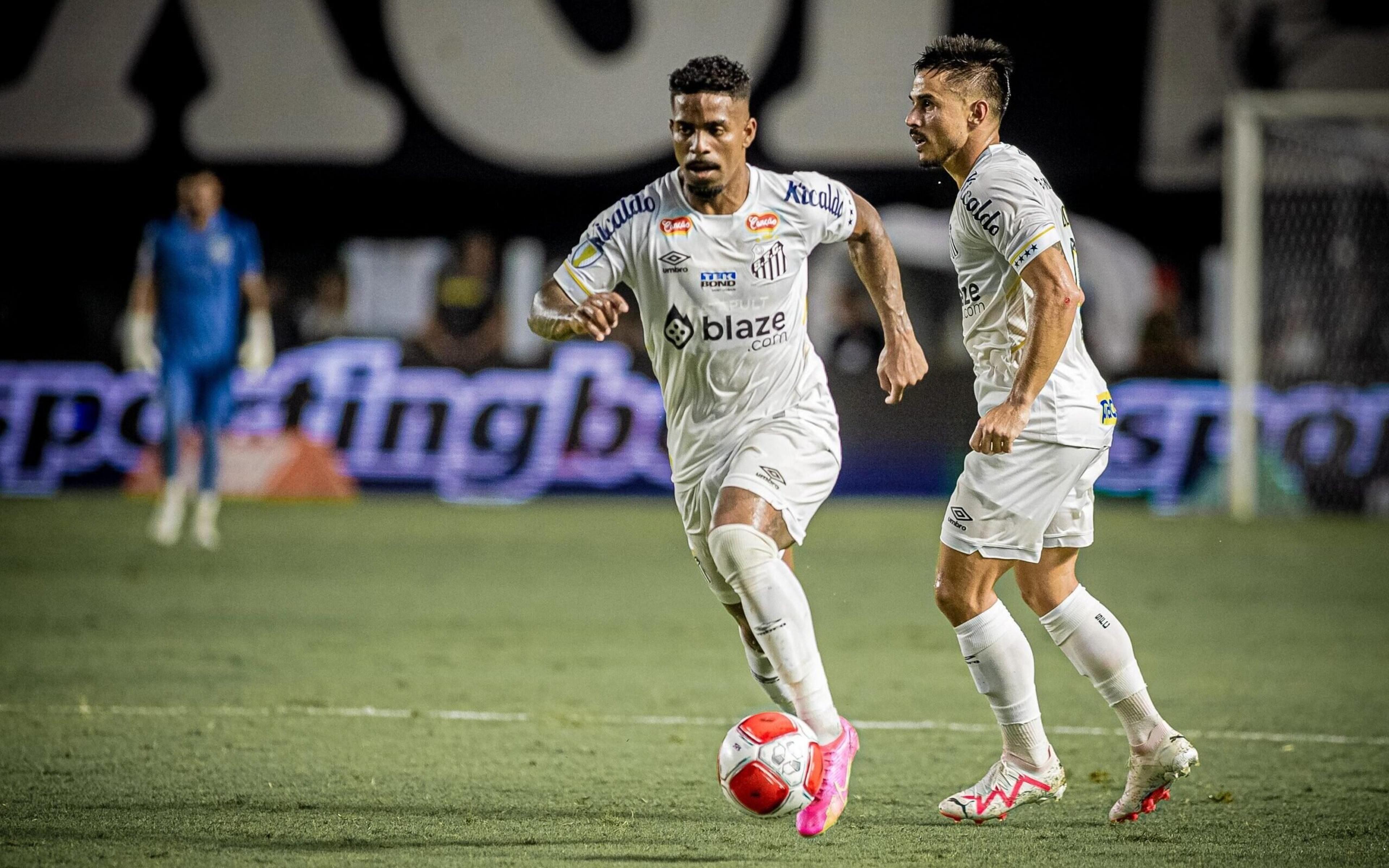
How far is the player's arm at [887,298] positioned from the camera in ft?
17.5

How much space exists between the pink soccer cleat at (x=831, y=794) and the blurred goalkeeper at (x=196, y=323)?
8309mm

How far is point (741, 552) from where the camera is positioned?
4895 mm

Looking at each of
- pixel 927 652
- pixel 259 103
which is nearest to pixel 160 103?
pixel 259 103

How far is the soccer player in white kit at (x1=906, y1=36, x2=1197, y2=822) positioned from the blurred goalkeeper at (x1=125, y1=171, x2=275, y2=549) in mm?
8382

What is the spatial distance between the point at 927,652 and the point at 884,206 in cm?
953

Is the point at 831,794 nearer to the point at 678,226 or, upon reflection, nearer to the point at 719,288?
the point at 719,288

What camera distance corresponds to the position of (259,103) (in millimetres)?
16781

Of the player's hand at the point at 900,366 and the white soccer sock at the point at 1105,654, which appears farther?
the player's hand at the point at 900,366

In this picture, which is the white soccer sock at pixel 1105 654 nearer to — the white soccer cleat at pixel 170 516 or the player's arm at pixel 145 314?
the white soccer cleat at pixel 170 516

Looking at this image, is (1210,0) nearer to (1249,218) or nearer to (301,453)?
(1249,218)

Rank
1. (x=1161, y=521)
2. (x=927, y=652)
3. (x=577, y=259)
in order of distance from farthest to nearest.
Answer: (x=1161, y=521) → (x=927, y=652) → (x=577, y=259)

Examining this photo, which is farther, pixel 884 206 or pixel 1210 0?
pixel 884 206

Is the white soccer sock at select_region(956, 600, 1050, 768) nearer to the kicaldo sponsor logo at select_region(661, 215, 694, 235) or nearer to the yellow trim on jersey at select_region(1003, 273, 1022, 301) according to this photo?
the yellow trim on jersey at select_region(1003, 273, 1022, 301)

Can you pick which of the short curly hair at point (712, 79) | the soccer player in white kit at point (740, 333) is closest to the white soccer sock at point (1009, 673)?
the soccer player in white kit at point (740, 333)
